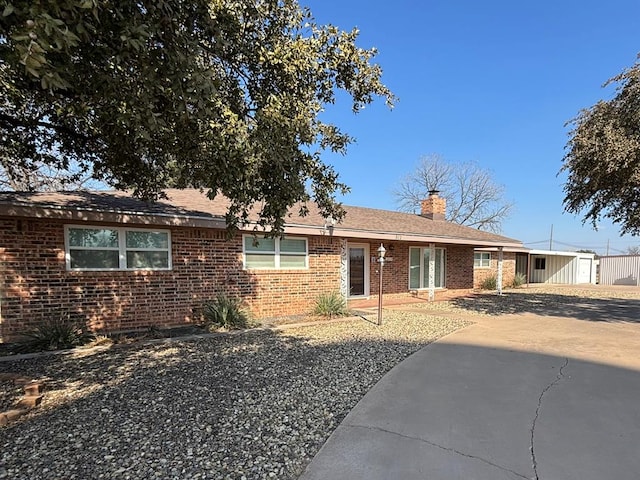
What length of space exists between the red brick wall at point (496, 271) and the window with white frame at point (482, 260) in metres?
0.18

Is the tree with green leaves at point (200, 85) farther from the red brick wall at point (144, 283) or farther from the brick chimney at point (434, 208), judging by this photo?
the brick chimney at point (434, 208)

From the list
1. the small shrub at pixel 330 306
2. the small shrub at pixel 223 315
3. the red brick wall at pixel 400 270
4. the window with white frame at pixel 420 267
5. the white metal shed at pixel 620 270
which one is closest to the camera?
the small shrub at pixel 223 315

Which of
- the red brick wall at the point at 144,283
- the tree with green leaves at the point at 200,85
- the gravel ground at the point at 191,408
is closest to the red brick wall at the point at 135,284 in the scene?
the red brick wall at the point at 144,283

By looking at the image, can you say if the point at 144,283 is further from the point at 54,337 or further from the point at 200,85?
the point at 200,85

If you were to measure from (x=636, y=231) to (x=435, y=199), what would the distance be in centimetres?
979

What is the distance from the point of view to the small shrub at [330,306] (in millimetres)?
10164

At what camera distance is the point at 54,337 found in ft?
21.9

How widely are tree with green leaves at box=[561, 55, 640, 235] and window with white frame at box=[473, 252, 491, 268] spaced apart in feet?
31.1

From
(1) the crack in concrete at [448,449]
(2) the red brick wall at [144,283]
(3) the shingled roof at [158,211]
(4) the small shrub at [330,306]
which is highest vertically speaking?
(3) the shingled roof at [158,211]

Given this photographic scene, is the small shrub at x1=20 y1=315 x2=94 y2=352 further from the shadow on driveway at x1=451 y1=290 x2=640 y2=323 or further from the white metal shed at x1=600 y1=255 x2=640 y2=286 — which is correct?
the white metal shed at x1=600 y1=255 x2=640 y2=286

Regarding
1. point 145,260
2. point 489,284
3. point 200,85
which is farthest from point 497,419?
point 489,284

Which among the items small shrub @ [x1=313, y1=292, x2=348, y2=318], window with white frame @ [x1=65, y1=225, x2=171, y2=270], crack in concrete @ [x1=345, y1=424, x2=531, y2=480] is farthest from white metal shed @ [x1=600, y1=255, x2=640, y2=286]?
window with white frame @ [x1=65, y1=225, x2=171, y2=270]

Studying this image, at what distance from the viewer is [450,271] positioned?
57.0 feet

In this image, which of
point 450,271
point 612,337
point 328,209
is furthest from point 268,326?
point 450,271
